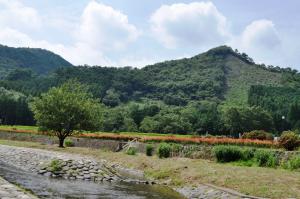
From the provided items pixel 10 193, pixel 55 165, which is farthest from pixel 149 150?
pixel 10 193

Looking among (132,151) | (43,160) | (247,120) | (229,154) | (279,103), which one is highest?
(279,103)

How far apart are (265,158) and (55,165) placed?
1514 cm

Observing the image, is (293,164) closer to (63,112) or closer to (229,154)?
(229,154)

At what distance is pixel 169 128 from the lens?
129000 mm

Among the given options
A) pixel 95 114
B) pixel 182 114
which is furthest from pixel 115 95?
pixel 95 114

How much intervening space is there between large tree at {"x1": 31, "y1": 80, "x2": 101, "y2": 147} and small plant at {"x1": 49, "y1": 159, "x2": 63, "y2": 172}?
21.6 metres

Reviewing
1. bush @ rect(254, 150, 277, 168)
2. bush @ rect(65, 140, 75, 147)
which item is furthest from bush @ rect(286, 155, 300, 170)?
bush @ rect(65, 140, 75, 147)

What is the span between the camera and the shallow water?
22.6 meters

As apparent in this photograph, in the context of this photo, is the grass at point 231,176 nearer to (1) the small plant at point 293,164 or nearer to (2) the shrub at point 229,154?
(1) the small plant at point 293,164

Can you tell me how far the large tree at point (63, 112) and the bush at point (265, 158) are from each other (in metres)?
29.3

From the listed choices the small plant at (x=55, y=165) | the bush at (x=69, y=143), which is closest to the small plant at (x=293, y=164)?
the small plant at (x=55, y=165)

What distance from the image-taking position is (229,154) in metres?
34.2

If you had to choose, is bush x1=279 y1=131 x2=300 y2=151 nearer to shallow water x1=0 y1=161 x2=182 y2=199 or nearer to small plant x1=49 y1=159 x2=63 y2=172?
shallow water x1=0 y1=161 x2=182 y2=199

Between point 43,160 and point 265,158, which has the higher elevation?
point 265,158
